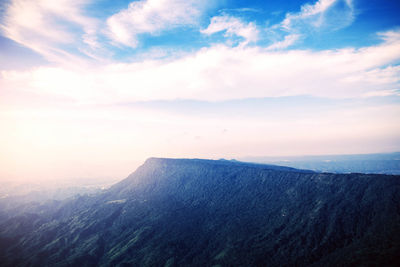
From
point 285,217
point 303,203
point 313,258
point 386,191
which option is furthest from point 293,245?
point 386,191

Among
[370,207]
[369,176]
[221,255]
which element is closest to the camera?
[370,207]

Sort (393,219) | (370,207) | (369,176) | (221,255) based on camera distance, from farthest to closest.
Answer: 1. (369,176)
2. (221,255)
3. (370,207)
4. (393,219)

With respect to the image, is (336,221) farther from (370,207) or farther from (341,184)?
(341,184)

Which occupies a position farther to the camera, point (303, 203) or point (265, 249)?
point (303, 203)

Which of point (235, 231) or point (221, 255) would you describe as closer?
point (221, 255)

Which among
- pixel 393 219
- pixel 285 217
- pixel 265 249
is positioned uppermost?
pixel 393 219

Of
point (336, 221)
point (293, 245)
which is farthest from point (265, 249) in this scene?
point (336, 221)

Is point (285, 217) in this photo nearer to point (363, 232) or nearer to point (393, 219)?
point (363, 232)

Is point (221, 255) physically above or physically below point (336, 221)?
below

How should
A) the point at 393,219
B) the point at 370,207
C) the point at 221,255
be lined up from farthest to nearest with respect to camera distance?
the point at 221,255
the point at 370,207
the point at 393,219
